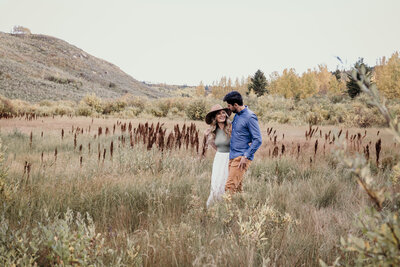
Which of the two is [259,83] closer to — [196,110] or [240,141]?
[196,110]

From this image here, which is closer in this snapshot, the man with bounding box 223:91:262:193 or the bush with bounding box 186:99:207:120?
the man with bounding box 223:91:262:193

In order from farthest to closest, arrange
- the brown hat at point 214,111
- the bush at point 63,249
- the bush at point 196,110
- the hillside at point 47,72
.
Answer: the hillside at point 47,72 → the bush at point 196,110 → the brown hat at point 214,111 → the bush at point 63,249

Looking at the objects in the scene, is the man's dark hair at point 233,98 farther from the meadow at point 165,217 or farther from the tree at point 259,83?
the tree at point 259,83

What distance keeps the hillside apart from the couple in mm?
37734

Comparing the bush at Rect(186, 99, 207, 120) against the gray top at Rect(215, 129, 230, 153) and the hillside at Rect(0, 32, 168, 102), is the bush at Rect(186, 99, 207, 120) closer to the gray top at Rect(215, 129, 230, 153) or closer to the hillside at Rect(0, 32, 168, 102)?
the gray top at Rect(215, 129, 230, 153)

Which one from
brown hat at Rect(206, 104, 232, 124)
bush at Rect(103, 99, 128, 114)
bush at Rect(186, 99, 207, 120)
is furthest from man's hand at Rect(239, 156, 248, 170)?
bush at Rect(103, 99, 128, 114)

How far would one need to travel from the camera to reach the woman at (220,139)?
383cm

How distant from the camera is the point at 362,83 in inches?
27.5

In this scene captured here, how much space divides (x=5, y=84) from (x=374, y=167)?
46.0 m

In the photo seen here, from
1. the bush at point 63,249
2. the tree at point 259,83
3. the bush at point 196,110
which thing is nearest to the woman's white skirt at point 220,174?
the bush at point 63,249

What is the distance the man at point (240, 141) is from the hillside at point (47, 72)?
3801 cm

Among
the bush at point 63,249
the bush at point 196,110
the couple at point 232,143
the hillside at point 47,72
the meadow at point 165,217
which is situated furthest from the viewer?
the hillside at point 47,72

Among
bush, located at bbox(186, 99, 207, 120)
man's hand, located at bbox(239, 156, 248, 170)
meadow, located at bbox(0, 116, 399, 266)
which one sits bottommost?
meadow, located at bbox(0, 116, 399, 266)

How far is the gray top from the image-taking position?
4059mm
